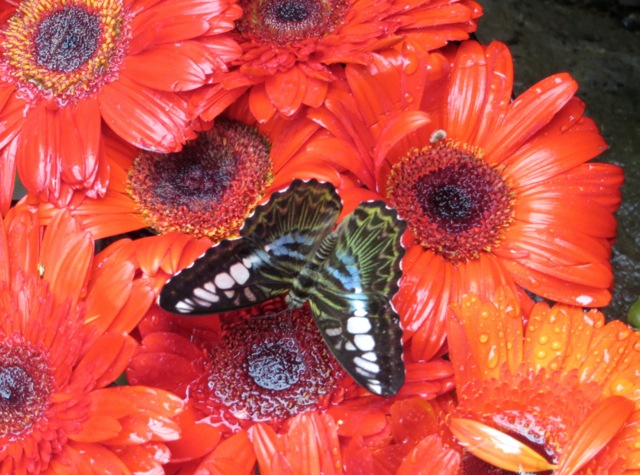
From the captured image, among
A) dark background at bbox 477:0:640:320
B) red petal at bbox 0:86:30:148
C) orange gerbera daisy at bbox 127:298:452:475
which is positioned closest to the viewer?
orange gerbera daisy at bbox 127:298:452:475

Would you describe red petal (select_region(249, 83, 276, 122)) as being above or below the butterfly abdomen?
above

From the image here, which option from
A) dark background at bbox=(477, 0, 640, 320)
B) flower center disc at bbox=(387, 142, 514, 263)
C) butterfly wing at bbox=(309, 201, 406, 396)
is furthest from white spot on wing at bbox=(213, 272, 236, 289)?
dark background at bbox=(477, 0, 640, 320)

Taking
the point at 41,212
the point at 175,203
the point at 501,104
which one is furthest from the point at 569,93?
the point at 41,212

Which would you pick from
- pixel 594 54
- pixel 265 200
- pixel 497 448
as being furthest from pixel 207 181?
pixel 594 54

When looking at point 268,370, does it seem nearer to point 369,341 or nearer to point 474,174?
point 369,341

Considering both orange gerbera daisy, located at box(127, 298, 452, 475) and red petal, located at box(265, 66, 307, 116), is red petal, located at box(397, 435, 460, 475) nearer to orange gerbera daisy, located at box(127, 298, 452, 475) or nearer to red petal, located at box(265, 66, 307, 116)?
orange gerbera daisy, located at box(127, 298, 452, 475)
